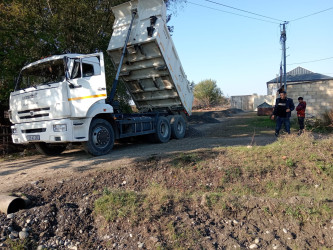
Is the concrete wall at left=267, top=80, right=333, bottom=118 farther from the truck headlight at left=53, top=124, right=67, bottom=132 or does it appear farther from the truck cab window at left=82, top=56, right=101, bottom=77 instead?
the truck headlight at left=53, top=124, right=67, bottom=132

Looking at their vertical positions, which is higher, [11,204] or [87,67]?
[87,67]

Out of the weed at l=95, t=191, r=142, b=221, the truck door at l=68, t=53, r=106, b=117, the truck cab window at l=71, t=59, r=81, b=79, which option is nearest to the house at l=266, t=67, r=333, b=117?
the truck door at l=68, t=53, r=106, b=117

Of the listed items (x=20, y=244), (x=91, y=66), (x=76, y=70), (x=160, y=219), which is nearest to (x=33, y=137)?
(x=76, y=70)

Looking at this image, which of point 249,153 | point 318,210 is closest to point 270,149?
point 249,153

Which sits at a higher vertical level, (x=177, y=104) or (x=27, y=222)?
(x=177, y=104)

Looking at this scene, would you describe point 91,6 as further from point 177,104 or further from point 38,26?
point 177,104

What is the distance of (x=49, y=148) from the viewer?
831cm

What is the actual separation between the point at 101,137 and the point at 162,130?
130 inches

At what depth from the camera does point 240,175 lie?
5488 millimetres

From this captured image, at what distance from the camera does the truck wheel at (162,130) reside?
9914 millimetres

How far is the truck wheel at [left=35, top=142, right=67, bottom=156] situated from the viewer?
26.5 ft

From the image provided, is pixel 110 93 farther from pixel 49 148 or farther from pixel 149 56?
pixel 49 148

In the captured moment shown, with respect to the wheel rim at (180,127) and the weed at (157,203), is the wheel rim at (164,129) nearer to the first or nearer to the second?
the wheel rim at (180,127)

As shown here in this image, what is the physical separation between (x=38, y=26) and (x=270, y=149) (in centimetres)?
876
